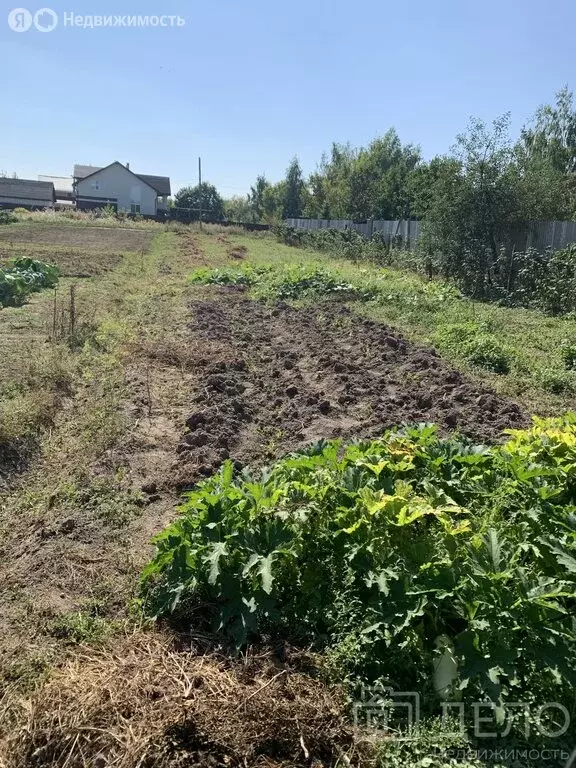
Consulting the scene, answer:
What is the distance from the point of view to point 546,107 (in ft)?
149

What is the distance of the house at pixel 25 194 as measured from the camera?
195 feet

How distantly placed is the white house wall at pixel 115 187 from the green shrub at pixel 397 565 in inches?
2481

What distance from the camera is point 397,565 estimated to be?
9.08 ft

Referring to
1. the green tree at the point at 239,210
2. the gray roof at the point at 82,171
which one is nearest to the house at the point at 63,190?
the gray roof at the point at 82,171

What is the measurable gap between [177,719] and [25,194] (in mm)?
68180

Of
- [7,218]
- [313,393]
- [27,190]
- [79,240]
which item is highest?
[27,190]

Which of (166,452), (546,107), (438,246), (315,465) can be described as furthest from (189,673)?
(546,107)

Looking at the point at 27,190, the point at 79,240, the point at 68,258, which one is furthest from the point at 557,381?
the point at 27,190

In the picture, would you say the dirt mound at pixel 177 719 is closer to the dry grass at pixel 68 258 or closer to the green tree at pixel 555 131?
the dry grass at pixel 68 258

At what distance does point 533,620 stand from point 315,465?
1.57 meters

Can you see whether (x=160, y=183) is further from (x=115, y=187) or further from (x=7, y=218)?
(x=7, y=218)

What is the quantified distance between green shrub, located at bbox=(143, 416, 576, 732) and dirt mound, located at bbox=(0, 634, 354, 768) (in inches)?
9.7

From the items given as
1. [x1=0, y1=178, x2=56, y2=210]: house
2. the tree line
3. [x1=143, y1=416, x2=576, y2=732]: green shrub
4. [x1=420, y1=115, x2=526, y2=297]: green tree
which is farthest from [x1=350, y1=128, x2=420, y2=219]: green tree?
[x1=0, y1=178, x2=56, y2=210]: house

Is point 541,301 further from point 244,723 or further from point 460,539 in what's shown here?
point 244,723
